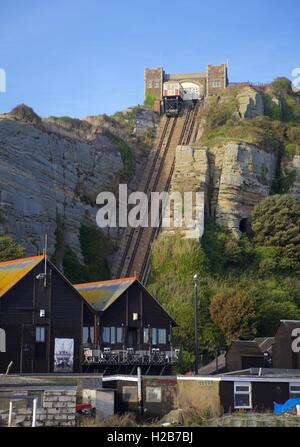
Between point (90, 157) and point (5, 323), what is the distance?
4019 cm

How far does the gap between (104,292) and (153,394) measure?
19.1m

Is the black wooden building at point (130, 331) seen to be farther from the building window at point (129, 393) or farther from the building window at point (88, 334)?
the building window at point (129, 393)

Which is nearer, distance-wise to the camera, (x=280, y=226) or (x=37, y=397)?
(x=37, y=397)

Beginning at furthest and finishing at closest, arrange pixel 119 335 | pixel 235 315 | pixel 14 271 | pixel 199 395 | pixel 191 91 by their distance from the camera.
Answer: pixel 191 91, pixel 235 315, pixel 119 335, pixel 14 271, pixel 199 395

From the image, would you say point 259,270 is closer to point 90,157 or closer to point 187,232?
point 187,232

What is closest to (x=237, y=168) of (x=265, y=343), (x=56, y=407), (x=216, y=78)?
(x=265, y=343)

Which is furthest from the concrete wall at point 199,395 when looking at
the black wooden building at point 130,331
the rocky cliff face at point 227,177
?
the rocky cliff face at point 227,177

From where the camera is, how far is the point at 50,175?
260 feet

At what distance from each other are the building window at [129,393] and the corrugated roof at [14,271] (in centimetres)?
1224

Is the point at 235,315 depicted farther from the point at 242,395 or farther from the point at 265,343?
the point at 242,395

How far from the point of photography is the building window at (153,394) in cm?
3775
